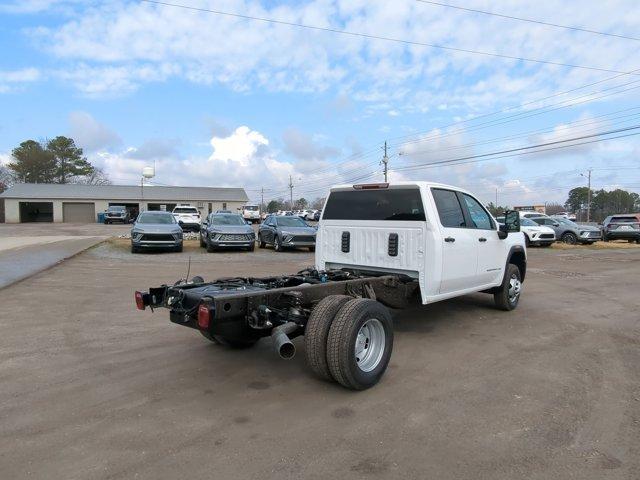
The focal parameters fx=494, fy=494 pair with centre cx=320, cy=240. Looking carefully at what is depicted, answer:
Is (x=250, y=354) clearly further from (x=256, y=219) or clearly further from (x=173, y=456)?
(x=256, y=219)

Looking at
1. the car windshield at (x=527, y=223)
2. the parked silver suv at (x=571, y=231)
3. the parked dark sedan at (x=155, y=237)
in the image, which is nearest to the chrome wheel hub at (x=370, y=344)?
the parked dark sedan at (x=155, y=237)

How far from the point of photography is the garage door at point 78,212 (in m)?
58.0

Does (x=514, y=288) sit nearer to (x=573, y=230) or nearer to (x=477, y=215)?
(x=477, y=215)

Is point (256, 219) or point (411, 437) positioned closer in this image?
point (411, 437)

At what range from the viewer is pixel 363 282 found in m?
5.62

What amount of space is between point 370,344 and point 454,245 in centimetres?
217

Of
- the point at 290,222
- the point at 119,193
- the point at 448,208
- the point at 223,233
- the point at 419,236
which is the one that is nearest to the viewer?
the point at 419,236

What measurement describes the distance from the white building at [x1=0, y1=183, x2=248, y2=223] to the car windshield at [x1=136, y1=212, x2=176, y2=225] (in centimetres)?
4107

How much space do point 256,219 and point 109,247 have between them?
31.4m

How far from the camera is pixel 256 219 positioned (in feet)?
170

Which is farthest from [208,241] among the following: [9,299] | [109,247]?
[9,299]

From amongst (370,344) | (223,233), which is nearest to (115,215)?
(223,233)

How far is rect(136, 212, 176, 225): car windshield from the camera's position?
19609 millimetres

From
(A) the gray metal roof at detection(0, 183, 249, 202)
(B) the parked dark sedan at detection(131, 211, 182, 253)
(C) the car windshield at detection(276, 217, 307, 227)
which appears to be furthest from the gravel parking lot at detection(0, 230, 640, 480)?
(A) the gray metal roof at detection(0, 183, 249, 202)
